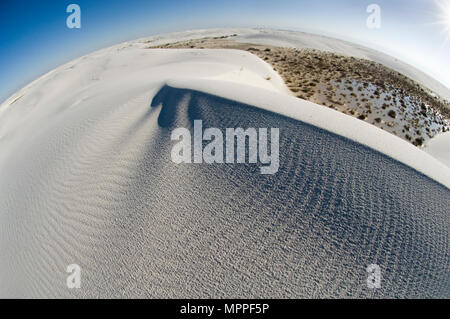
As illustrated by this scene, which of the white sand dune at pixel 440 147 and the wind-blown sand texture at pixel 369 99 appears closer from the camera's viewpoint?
the white sand dune at pixel 440 147

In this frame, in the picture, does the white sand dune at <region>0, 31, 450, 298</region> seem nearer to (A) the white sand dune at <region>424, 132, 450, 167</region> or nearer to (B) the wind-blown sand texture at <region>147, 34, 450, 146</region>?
(A) the white sand dune at <region>424, 132, 450, 167</region>

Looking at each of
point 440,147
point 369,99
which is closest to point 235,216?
point 440,147

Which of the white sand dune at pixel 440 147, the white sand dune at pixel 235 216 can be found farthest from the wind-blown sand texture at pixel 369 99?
the white sand dune at pixel 235 216

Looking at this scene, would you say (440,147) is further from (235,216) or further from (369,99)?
(235,216)

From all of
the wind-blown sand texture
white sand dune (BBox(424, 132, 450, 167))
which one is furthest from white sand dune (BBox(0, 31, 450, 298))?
the wind-blown sand texture

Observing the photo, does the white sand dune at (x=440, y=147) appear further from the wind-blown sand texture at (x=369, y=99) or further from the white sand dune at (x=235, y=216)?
the white sand dune at (x=235, y=216)

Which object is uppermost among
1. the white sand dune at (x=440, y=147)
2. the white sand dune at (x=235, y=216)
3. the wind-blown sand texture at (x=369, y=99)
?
Answer: the wind-blown sand texture at (x=369, y=99)
